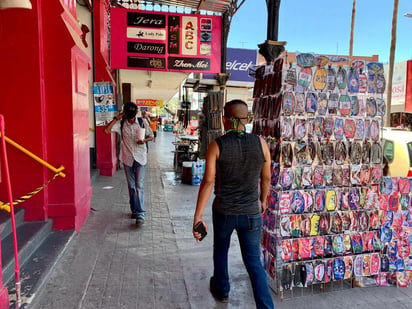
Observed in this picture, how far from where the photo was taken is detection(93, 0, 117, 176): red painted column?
365 inches

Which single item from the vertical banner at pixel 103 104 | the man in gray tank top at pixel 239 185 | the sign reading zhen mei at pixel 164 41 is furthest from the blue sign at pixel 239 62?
the man in gray tank top at pixel 239 185

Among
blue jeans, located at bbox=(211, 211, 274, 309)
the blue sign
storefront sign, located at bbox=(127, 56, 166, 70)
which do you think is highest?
the blue sign

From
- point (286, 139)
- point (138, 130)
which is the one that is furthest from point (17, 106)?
point (286, 139)

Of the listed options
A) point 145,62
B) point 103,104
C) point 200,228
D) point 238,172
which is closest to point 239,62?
point 145,62

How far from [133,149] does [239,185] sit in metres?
2.84

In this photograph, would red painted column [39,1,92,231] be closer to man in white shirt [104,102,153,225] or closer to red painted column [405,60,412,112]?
man in white shirt [104,102,153,225]

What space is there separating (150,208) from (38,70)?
324 cm

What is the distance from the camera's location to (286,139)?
325 centimetres

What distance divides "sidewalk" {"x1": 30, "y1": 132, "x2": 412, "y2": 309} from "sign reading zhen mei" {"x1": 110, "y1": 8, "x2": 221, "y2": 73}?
4.47 metres

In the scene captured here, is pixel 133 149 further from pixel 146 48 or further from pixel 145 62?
pixel 146 48

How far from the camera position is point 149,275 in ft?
11.9

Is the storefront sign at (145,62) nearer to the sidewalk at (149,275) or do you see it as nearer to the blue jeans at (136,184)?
the blue jeans at (136,184)

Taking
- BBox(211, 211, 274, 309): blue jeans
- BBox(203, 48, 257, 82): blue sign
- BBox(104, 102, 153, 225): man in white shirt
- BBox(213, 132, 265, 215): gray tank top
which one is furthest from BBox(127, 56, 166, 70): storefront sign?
BBox(203, 48, 257, 82): blue sign

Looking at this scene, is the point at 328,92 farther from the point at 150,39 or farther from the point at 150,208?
A: the point at 150,39
